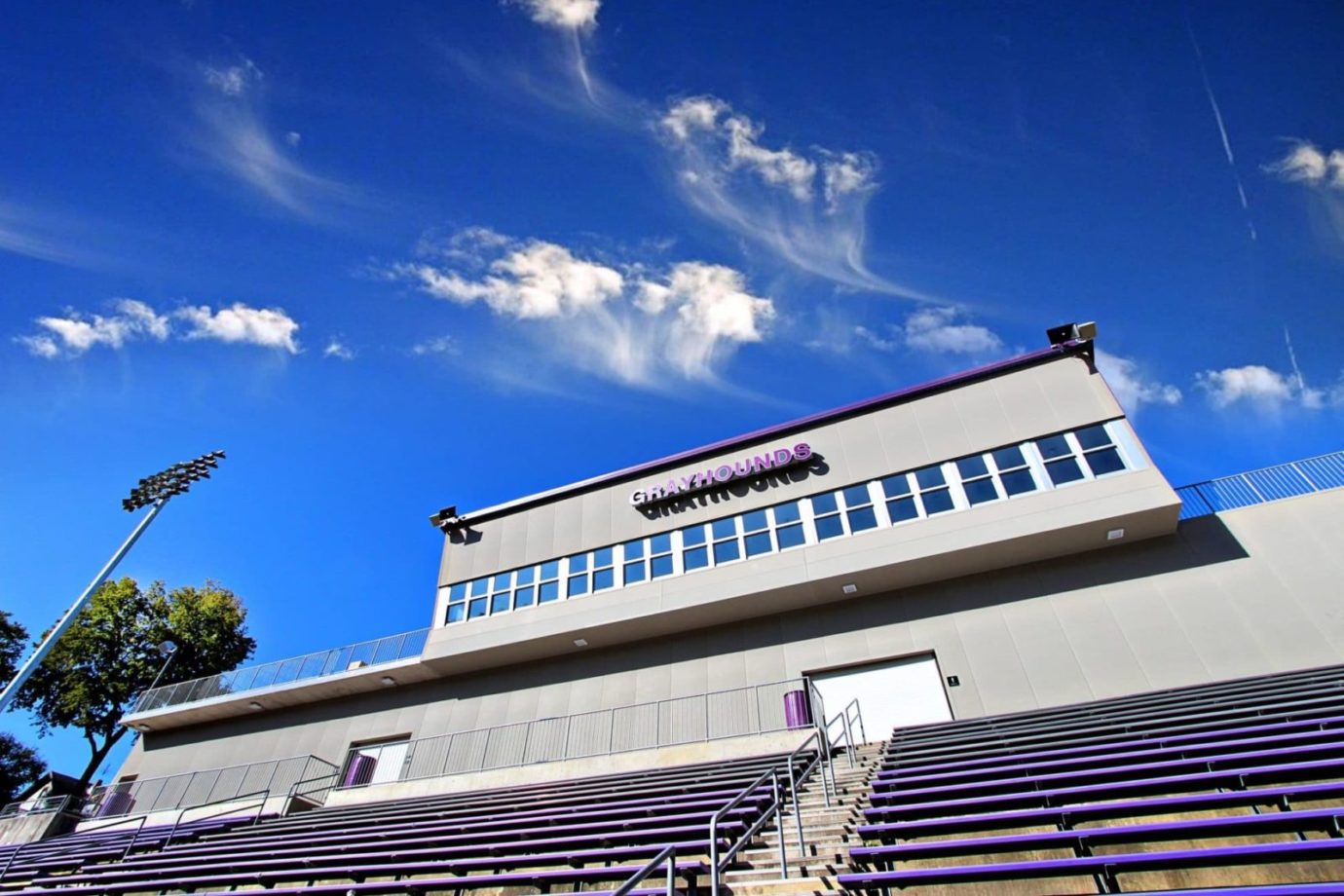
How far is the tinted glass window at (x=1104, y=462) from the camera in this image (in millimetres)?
14117

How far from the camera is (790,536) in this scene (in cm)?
1638

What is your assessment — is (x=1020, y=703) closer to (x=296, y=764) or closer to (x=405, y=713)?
(x=405, y=713)

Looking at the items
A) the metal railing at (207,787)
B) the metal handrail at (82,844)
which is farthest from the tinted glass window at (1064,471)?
the metal handrail at (82,844)

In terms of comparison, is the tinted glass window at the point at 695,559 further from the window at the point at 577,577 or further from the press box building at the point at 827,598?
the window at the point at 577,577

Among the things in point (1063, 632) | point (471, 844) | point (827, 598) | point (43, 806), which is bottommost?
point (471, 844)

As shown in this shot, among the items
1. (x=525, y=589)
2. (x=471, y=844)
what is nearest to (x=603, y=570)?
(x=525, y=589)

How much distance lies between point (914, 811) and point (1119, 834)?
2.11 metres

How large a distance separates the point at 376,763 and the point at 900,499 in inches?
636

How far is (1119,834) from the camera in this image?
5.34 meters

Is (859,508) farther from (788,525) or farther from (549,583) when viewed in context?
(549,583)

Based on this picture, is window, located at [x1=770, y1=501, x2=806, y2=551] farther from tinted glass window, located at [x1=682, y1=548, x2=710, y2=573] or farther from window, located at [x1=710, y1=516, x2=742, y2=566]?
tinted glass window, located at [x1=682, y1=548, x2=710, y2=573]

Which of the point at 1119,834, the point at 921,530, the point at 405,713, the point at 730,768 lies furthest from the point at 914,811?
the point at 405,713

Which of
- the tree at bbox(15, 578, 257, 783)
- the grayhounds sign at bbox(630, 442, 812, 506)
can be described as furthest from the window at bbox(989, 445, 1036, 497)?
the tree at bbox(15, 578, 257, 783)

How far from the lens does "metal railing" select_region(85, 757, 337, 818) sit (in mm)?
19109
